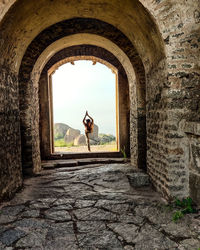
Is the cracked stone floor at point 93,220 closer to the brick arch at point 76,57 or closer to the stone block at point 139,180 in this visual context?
the stone block at point 139,180

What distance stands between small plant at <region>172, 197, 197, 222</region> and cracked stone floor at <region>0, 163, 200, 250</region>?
72 mm

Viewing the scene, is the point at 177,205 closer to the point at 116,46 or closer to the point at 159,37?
the point at 159,37

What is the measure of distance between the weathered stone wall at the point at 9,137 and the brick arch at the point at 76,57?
2.98 meters

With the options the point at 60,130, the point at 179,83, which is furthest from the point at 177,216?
the point at 60,130

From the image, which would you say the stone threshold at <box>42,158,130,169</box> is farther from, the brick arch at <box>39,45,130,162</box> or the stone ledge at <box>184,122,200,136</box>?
the stone ledge at <box>184,122,200,136</box>

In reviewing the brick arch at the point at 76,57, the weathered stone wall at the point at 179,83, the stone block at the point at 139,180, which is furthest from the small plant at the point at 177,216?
the brick arch at the point at 76,57

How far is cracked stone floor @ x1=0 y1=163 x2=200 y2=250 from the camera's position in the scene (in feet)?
8.24

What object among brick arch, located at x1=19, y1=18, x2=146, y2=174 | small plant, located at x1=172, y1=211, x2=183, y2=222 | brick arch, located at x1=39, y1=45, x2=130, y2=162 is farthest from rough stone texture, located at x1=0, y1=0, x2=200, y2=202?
brick arch, located at x1=39, y1=45, x2=130, y2=162

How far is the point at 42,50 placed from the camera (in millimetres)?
5355

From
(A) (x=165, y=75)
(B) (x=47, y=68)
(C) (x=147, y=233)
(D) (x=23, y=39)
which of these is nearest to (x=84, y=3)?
(D) (x=23, y=39)

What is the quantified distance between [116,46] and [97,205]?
3.95m

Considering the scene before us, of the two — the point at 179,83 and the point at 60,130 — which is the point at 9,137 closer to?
the point at 179,83

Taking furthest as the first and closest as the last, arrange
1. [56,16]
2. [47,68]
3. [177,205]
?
[47,68]
[56,16]
[177,205]

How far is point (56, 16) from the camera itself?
479 cm
